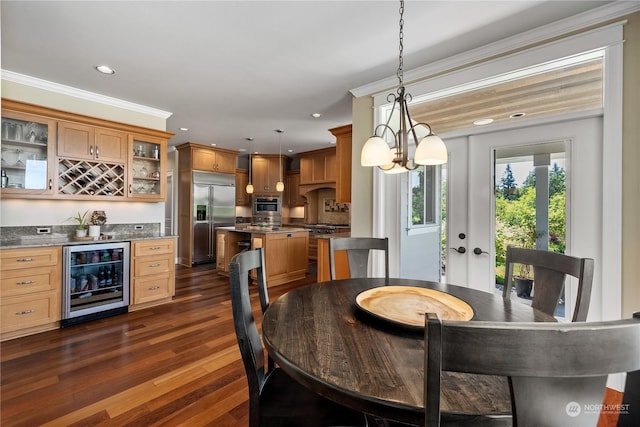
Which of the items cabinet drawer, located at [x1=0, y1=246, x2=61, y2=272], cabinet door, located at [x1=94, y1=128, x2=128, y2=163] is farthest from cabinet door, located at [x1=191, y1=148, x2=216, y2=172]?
cabinet drawer, located at [x1=0, y1=246, x2=61, y2=272]

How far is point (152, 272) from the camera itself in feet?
11.6

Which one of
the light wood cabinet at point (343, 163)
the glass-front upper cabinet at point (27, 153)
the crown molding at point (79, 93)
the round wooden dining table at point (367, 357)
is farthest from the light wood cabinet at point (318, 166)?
→ the round wooden dining table at point (367, 357)

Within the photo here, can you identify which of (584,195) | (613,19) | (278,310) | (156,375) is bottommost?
(156,375)

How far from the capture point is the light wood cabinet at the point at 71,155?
2.99 meters

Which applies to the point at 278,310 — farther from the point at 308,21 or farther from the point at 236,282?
the point at 308,21

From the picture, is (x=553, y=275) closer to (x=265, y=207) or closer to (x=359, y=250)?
(x=359, y=250)

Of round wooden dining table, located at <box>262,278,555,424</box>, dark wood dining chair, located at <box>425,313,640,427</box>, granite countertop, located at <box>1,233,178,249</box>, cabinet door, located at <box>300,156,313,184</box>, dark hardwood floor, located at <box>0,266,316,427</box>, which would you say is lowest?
dark hardwood floor, located at <box>0,266,316,427</box>

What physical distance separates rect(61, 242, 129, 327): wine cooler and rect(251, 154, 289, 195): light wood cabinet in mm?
4253

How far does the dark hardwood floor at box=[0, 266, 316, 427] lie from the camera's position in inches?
66.2

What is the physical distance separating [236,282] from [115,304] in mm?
2980

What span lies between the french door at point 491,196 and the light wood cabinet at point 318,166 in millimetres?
3969

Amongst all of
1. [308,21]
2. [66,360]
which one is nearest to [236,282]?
[308,21]

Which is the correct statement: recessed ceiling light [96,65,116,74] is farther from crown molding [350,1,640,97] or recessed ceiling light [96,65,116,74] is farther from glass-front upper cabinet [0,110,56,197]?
crown molding [350,1,640,97]

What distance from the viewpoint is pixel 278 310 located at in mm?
1318
